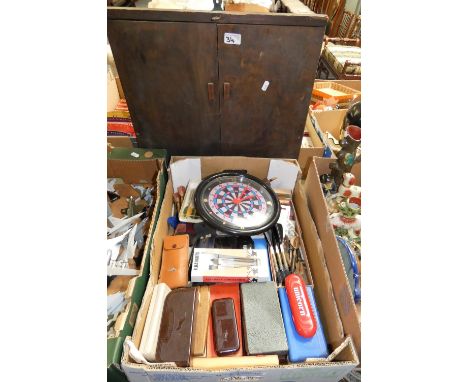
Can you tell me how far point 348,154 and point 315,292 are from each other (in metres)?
0.74

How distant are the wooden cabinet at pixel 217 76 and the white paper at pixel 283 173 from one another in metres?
0.11

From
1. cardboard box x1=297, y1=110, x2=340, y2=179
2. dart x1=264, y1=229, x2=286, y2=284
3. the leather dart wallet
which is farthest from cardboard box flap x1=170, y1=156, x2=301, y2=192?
the leather dart wallet

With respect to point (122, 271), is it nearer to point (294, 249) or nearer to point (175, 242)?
point (175, 242)

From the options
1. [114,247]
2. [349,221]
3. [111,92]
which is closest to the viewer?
[114,247]

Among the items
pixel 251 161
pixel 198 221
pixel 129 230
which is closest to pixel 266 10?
pixel 251 161

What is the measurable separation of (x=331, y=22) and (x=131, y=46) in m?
3.98

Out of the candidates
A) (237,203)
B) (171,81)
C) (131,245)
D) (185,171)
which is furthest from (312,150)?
(131,245)

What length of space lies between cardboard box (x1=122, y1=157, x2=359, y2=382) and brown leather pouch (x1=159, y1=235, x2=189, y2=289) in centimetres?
3

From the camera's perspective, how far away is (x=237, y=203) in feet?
4.44

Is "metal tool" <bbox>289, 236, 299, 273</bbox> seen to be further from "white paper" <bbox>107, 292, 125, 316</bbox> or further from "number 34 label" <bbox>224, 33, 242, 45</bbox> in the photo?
"number 34 label" <bbox>224, 33, 242, 45</bbox>

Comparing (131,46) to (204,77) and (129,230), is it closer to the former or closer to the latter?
(204,77)

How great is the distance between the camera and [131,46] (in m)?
1.18

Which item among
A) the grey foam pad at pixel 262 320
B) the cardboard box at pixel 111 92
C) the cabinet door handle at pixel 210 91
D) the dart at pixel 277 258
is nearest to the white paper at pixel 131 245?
the grey foam pad at pixel 262 320

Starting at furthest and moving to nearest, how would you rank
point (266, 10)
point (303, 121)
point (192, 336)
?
1. point (303, 121)
2. point (266, 10)
3. point (192, 336)
